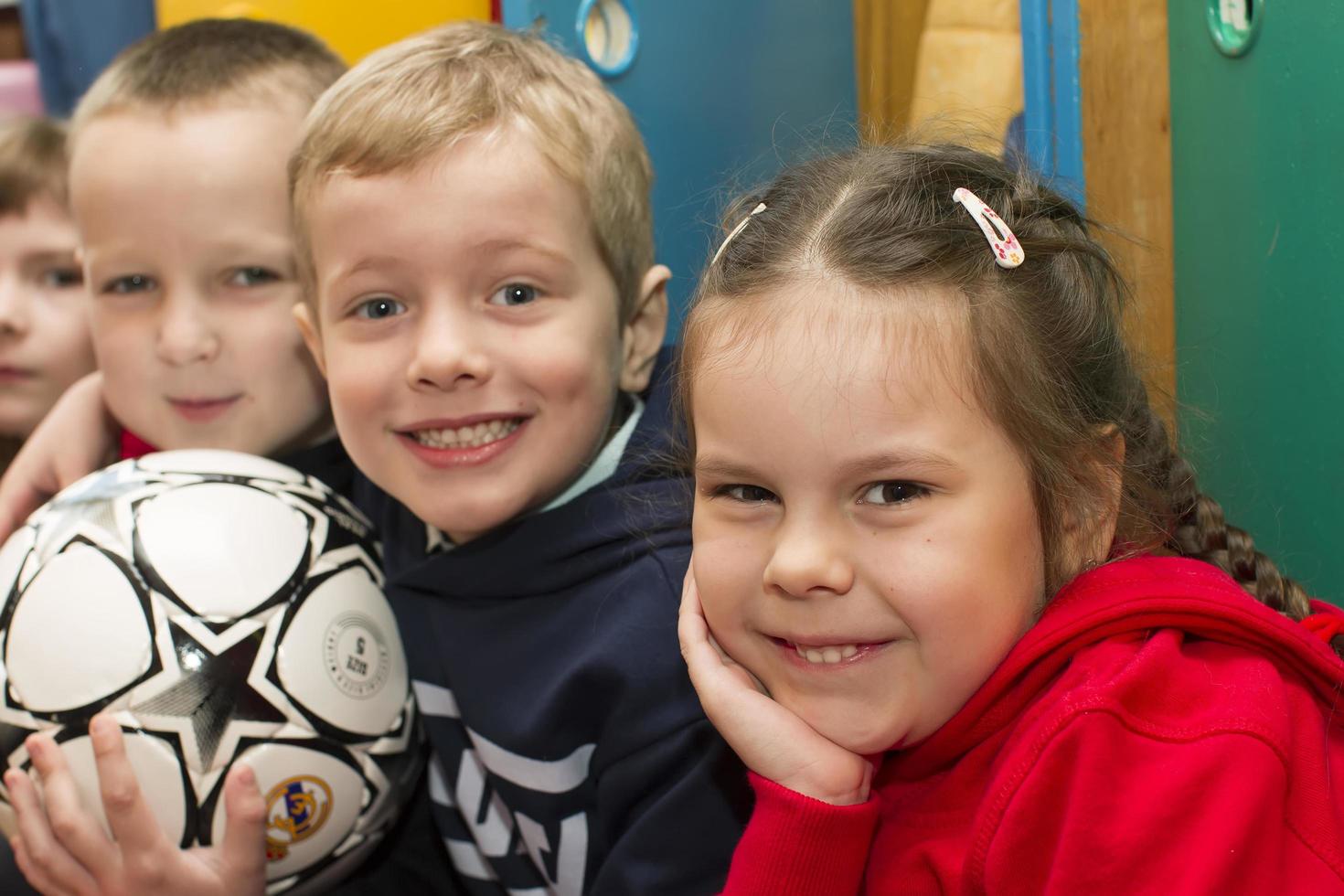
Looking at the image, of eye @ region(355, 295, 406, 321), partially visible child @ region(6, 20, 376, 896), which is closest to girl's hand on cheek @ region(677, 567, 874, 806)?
eye @ region(355, 295, 406, 321)

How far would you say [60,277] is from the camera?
2600 mm

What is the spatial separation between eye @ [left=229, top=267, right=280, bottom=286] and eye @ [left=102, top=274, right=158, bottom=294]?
12cm

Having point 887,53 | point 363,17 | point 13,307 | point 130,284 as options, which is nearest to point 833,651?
point 130,284

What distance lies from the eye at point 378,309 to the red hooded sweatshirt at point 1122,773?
74 centimetres

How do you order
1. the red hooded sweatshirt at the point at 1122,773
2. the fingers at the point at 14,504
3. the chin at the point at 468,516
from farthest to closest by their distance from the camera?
the fingers at the point at 14,504
the chin at the point at 468,516
the red hooded sweatshirt at the point at 1122,773

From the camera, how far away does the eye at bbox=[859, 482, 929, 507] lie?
3.79 ft

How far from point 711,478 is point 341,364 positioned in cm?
61

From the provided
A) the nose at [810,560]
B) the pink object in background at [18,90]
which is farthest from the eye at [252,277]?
the pink object in background at [18,90]

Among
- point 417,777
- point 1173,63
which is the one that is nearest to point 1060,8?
point 1173,63

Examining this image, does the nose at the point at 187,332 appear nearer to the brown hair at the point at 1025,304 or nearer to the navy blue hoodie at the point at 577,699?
the navy blue hoodie at the point at 577,699

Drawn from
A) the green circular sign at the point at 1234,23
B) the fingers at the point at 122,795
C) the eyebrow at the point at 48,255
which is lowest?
the fingers at the point at 122,795

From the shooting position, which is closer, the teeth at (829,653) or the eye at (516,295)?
the teeth at (829,653)

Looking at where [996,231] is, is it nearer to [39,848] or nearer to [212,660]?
[212,660]

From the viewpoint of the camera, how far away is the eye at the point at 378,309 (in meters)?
1.60
